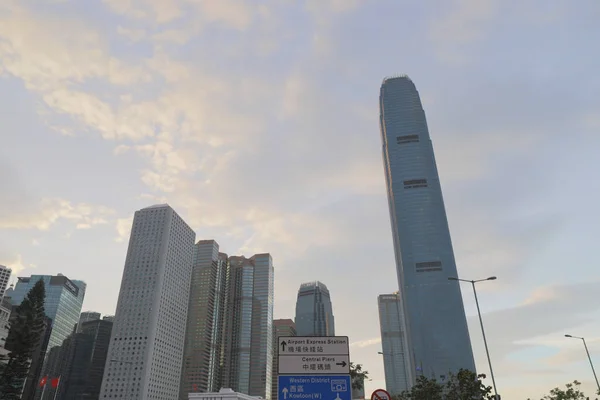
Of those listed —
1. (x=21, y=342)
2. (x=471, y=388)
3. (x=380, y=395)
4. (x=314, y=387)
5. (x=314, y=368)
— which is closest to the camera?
(x=380, y=395)

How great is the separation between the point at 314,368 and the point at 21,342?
247 feet

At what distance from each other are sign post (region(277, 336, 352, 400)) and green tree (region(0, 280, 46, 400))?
73492 millimetres

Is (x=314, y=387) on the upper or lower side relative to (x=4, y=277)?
lower

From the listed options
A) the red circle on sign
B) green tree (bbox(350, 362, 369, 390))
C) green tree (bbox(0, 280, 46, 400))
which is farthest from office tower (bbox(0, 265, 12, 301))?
the red circle on sign

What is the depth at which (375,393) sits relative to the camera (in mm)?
17844

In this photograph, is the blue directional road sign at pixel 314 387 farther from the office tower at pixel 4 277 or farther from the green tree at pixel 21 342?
the office tower at pixel 4 277

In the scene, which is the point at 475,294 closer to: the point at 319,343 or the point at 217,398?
the point at 319,343

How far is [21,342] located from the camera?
7625 centimetres

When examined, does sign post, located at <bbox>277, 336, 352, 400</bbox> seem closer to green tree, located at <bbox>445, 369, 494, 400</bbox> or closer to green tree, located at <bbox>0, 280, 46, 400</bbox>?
green tree, located at <bbox>445, 369, 494, 400</bbox>

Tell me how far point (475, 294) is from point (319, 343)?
28141 mm

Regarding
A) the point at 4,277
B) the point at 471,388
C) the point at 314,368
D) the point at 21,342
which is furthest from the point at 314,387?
the point at 4,277

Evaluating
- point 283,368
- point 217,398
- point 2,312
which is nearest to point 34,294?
point 2,312

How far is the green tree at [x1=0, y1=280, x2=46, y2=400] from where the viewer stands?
7412 cm

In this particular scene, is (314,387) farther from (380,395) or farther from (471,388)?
(471,388)
